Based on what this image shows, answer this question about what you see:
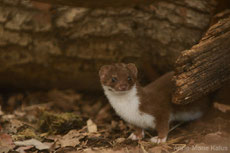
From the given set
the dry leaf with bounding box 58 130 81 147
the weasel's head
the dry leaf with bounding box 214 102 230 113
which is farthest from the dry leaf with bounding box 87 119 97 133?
the dry leaf with bounding box 214 102 230 113

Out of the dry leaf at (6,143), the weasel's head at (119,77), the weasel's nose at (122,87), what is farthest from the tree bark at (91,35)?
the dry leaf at (6,143)

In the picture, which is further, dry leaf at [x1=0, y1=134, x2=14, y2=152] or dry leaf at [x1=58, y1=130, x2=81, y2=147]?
dry leaf at [x1=58, y1=130, x2=81, y2=147]

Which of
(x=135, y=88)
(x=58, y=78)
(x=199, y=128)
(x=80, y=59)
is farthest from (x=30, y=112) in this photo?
(x=199, y=128)

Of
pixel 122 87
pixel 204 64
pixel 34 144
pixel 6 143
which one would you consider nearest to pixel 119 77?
pixel 122 87

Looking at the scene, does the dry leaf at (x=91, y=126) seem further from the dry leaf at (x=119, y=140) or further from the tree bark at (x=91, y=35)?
the tree bark at (x=91, y=35)

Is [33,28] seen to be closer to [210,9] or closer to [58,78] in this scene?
[58,78]

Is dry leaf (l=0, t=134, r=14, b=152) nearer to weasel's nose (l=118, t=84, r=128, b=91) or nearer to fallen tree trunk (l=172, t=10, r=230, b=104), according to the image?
weasel's nose (l=118, t=84, r=128, b=91)
